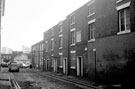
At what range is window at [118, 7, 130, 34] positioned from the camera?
48.9ft

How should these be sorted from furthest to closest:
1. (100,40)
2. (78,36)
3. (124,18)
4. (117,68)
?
1. (78,36)
2. (100,40)
3. (117,68)
4. (124,18)

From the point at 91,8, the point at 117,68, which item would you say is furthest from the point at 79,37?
the point at 117,68

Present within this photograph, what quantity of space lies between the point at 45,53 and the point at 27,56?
56.5 metres

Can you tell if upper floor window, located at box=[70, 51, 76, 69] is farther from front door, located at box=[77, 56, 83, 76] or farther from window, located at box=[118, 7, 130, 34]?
window, located at box=[118, 7, 130, 34]

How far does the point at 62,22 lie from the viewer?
106 feet

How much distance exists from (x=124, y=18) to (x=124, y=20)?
6.2 inches

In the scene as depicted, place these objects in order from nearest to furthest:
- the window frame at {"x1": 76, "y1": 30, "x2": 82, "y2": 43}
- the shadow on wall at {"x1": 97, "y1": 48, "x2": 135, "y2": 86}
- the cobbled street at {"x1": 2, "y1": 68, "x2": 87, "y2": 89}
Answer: the shadow on wall at {"x1": 97, "y1": 48, "x2": 135, "y2": 86} < the cobbled street at {"x1": 2, "y1": 68, "x2": 87, "y2": 89} < the window frame at {"x1": 76, "y1": 30, "x2": 82, "y2": 43}

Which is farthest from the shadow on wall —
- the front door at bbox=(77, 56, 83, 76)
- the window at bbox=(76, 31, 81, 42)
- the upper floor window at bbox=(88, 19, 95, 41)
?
the window at bbox=(76, 31, 81, 42)

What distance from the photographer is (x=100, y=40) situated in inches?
733

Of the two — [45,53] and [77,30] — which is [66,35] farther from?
[45,53]

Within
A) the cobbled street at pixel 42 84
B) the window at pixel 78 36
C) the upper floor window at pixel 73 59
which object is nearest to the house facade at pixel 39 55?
the upper floor window at pixel 73 59

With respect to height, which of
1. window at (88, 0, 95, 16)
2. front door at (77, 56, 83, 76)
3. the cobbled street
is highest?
window at (88, 0, 95, 16)

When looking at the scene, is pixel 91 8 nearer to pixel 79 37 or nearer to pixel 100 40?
pixel 79 37

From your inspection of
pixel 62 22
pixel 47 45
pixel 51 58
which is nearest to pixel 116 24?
pixel 62 22
